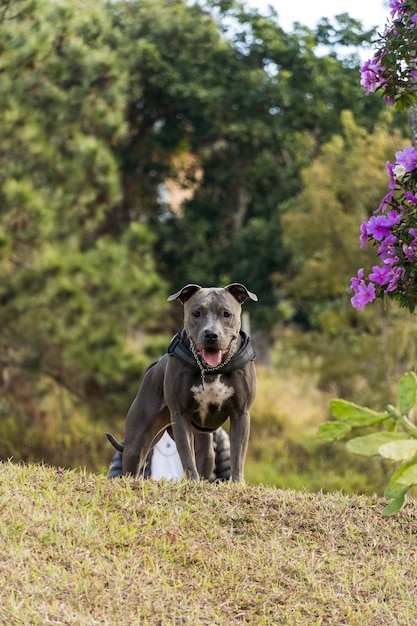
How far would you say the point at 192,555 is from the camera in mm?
5332

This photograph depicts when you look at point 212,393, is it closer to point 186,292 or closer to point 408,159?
point 186,292

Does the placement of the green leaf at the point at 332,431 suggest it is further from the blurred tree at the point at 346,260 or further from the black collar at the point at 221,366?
the blurred tree at the point at 346,260

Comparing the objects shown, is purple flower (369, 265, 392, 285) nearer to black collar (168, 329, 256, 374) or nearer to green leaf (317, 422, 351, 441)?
black collar (168, 329, 256, 374)

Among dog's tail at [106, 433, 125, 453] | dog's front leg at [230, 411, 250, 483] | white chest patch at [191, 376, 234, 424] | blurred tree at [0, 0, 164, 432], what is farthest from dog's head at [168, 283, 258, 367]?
blurred tree at [0, 0, 164, 432]

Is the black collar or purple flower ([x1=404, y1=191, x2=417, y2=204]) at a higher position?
purple flower ([x1=404, y1=191, x2=417, y2=204])

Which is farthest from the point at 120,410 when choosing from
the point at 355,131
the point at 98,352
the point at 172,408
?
the point at 172,408

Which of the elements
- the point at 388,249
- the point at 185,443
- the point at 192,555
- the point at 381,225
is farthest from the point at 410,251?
the point at 192,555

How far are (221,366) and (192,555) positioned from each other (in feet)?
3.98

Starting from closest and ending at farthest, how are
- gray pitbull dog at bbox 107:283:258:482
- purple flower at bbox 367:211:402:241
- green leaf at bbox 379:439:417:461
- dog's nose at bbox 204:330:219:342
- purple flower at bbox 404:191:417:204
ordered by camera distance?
green leaf at bbox 379:439:417:461, purple flower at bbox 367:211:402:241, purple flower at bbox 404:191:417:204, dog's nose at bbox 204:330:219:342, gray pitbull dog at bbox 107:283:258:482

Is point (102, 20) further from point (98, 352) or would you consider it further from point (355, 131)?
point (98, 352)

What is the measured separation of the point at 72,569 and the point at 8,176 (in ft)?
40.2

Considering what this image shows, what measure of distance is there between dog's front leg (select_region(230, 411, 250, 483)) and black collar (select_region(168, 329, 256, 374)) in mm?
309

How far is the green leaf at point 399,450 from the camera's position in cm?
252

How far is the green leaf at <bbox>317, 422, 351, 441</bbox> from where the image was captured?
2.73 metres
